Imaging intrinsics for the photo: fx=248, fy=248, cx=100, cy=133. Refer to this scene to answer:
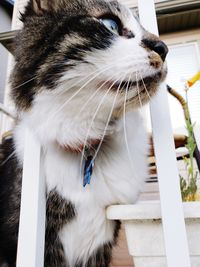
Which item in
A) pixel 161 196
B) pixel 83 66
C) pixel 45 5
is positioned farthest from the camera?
pixel 45 5

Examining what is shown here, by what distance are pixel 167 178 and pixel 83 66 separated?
1.16 ft

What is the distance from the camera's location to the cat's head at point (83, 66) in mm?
615

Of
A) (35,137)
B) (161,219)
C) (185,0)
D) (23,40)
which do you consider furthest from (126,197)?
(185,0)

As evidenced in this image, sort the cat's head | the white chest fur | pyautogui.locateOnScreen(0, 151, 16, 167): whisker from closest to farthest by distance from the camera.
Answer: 1. the cat's head
2. the white chest fur
3. pyautogui.locateOnScreen(0, 151, 16, 167): whisker

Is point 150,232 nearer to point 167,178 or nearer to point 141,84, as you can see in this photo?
point 167,178

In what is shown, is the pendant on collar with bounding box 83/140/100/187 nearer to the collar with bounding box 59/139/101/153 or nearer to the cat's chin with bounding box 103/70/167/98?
the collar with bounding box 59/139/101/153

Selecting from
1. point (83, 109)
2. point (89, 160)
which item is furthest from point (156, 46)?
point (89, 160)

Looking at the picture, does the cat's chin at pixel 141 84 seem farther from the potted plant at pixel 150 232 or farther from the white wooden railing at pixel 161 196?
the potted plant at pixel 150 232

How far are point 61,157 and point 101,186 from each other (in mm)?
148

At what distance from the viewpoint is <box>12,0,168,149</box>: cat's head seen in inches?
24.2

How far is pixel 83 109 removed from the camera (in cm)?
69

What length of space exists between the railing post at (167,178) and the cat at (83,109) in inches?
2.0

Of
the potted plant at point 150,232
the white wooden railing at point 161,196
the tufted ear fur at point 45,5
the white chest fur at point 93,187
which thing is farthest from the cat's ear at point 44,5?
the potted plant at point 150,232

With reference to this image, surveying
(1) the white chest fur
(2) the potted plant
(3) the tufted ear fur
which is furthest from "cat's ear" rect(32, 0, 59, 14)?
(2) the potted plant
